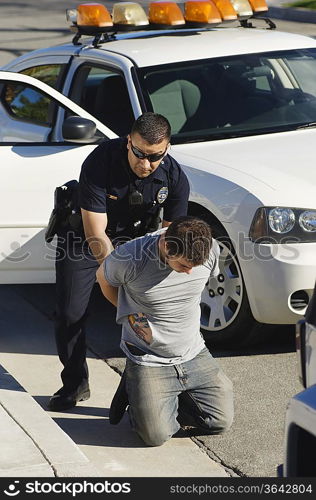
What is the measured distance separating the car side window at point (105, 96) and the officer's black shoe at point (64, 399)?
1.96 m

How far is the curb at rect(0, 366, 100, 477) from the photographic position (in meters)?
4.18

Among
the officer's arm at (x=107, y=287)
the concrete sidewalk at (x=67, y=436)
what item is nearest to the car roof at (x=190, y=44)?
the concrete sidewalk at (x=67, y=436)

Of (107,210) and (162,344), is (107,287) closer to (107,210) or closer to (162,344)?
(162,344)

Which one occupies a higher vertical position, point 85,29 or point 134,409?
point 85,29

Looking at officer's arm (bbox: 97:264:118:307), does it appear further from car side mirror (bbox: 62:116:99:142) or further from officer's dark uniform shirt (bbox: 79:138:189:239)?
car side mirror (bbox: 62:116:99:142)

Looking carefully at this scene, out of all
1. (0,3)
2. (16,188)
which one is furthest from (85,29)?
(0,3)

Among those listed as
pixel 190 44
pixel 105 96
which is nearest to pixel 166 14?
pixel 190 44

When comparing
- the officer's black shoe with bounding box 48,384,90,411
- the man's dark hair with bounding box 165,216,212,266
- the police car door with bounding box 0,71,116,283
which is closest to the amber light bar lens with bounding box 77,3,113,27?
the police car door with bounding box 0,71,116,283

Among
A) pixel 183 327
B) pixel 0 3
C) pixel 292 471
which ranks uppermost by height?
pixel 292 471

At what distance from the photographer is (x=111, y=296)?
497cm

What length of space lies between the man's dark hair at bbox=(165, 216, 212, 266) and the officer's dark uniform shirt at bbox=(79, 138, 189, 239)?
2.53ft

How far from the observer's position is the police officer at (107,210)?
198 inches

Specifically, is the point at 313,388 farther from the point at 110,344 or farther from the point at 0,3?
the point at 0,3

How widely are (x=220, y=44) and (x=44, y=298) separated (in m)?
2.01
